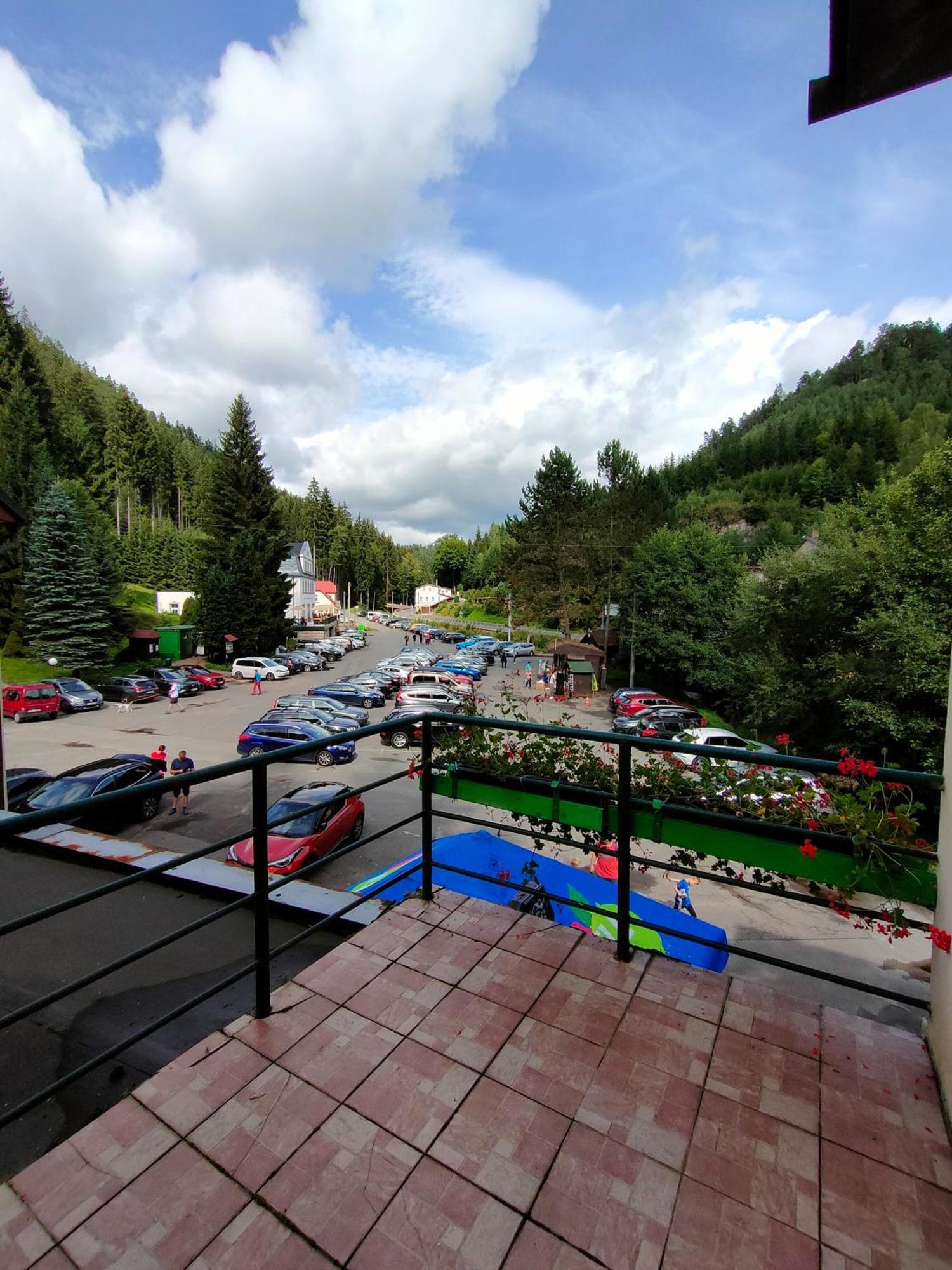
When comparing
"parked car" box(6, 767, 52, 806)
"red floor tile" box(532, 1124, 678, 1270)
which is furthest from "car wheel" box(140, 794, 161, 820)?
"red floor tile" box(532, 1124, 678, 1270)

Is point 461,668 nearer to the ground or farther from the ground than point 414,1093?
nearer to the ground

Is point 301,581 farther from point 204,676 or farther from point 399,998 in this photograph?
point 399,998

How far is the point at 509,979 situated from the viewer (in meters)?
2.32

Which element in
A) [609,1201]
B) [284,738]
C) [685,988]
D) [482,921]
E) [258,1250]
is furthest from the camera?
[284,738]

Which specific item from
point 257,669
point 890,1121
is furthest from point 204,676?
point 890,1121

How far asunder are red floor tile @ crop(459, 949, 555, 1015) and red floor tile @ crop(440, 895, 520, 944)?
5.9 inches

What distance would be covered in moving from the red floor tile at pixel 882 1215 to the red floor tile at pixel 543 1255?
609 mm

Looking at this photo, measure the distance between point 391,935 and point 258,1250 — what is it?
1.33 meters

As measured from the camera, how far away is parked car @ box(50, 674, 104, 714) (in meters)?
20.9

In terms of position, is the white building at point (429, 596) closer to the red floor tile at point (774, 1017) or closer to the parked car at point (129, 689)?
the parked car at point (129, 689)

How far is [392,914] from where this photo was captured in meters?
2.84

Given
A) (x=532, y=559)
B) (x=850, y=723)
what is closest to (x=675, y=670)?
(x=532, y=559)

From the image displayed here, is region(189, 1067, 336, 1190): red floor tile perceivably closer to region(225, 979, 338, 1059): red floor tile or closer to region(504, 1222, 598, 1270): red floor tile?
region(225, 979, 338, 1059): red floor tile

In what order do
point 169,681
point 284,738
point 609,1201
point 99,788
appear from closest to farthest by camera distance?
1. point 609,1201
2. point 99,788
3. point 284,738
4. point 169,681
